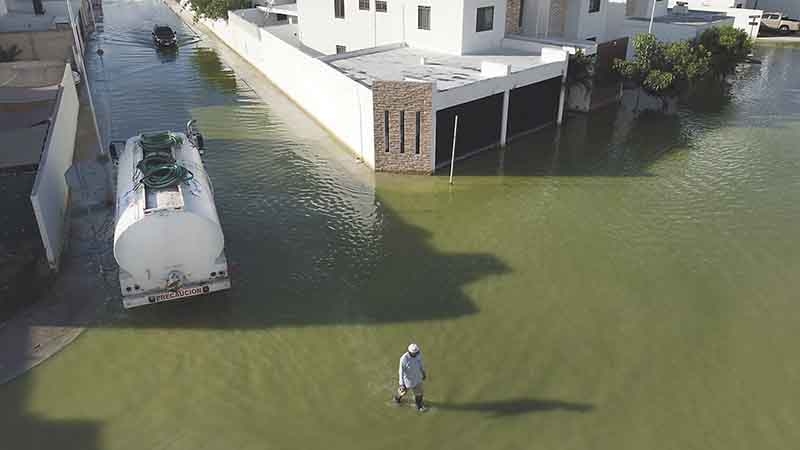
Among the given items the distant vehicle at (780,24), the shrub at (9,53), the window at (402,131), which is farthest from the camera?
the distant vehicle at (780,24)

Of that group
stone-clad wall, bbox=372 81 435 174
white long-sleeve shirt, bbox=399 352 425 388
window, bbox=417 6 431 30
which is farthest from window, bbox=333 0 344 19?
white long-sleeve shirt, bbox=399 352 425 388

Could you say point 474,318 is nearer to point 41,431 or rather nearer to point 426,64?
point 41,431

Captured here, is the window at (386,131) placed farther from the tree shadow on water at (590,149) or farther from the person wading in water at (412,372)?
the person wading in water at (412,372)

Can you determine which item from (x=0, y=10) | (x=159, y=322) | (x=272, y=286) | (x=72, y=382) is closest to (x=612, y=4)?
(x=272, y=286)

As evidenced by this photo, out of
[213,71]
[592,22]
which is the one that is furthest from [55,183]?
[592,22]

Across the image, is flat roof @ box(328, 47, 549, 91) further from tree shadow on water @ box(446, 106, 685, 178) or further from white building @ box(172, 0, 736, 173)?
tree shadow on water @ box(446, 106, 685, 178)

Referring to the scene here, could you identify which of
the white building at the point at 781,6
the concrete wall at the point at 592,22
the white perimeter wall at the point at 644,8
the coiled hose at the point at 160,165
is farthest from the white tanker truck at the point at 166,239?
the white building at the point at 781,6

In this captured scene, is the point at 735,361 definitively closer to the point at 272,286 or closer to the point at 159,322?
the point at 272,286
